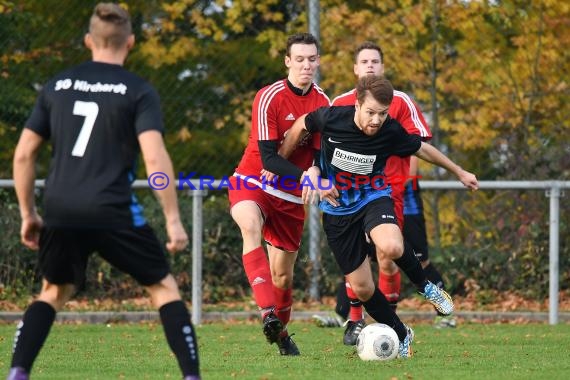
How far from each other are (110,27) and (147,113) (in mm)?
458

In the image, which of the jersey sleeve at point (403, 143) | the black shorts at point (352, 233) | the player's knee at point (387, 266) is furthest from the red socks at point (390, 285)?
the jersey sleeve at point (403, 143)

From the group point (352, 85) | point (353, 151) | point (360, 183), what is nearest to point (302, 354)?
point (360, 183)

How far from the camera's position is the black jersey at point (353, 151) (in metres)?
7.77

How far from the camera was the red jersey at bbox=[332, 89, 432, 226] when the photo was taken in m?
9.30

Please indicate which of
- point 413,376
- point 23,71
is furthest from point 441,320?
point 23,71

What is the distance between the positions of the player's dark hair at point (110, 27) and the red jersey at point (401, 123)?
3.78m

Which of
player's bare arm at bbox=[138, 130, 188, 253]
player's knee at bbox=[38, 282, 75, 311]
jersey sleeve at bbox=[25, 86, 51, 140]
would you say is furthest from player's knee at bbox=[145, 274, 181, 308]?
jersey sleeve at bbox=[25, 86, 51, 140]

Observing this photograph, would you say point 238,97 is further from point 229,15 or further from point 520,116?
point 520,116

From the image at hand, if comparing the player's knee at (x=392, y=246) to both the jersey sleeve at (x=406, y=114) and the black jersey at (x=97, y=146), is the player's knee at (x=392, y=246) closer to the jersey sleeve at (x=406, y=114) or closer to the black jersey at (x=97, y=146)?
the jersey sleeve at (x=406, y=114)

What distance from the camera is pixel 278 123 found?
8.40 m

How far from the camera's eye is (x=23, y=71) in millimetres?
12852

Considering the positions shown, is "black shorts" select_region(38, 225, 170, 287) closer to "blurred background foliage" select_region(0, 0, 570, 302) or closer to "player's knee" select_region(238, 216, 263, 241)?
"player's knee" select_region(238, 216, 263, 241)

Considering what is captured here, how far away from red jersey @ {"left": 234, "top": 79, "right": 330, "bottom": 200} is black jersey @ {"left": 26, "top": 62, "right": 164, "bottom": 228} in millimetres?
2853

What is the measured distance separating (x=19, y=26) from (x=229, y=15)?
2466mm
